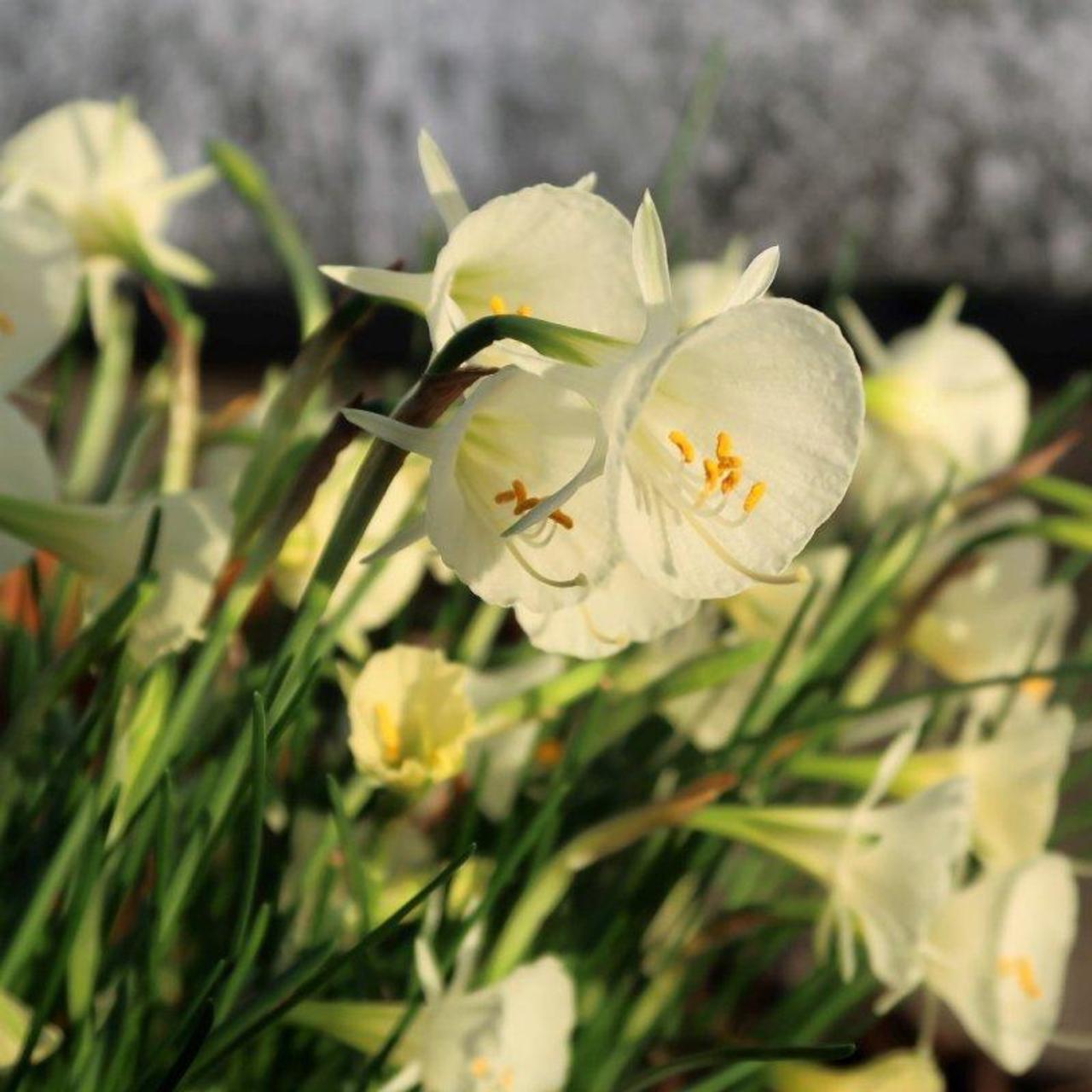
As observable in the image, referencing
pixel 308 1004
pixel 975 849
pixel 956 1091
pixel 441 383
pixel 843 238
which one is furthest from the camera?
pixel 843 238

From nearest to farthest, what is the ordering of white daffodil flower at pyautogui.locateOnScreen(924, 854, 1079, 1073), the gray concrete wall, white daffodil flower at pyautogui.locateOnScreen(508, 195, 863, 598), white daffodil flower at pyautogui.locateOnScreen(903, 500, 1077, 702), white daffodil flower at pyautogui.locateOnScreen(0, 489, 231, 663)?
1. white daffodil flower at pyautogui.locateOnScreen(508, 195, 863, 598)
2. white daffodil flower at pyautogui.locateOnScreen(0, 489, 231, 663)
3. white daffodil flower at pyautogui.locateOnScreen(924, 854, 1079, 1073)
4. white daffodil flower at pyautogui.locateOnScreen(903, 500, 1077, 702)
5. the gray concrete wall

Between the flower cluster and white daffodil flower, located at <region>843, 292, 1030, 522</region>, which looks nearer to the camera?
the flower cluster

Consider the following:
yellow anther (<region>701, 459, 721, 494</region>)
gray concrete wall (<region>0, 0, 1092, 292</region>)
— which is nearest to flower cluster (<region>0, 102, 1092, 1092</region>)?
yellow anther (<region>701, 459, 721, 494</region>)

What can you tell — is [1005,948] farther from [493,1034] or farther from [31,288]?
[31,288]

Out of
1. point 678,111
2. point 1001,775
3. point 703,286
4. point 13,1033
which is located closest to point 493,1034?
point 13,1033

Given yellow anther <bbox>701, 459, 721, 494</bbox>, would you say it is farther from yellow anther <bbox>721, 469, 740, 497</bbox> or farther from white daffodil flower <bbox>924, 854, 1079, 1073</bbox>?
white daffodil flower <bbox>924, 854, 1079, 1073</bbox>

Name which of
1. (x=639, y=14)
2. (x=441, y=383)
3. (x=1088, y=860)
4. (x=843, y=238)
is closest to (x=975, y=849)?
(x=441, y=383)

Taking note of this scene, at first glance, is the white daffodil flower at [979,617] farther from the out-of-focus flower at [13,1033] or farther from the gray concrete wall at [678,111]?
the gray concrete wall at [678,111]

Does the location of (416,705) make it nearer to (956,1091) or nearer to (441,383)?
(441,383)
